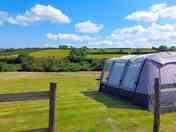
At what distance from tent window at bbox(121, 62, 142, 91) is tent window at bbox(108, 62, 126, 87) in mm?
714

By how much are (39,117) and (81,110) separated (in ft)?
5.48

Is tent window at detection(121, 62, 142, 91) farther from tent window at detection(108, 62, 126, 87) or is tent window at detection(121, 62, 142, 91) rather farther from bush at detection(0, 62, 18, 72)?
bush at detection(0, 62, 18, 72)

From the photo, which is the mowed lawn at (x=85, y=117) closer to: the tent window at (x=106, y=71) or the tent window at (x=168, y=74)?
the tent window at (x=168, y=74)

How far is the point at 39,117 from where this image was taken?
8.48 meters

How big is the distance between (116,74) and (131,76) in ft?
6.63

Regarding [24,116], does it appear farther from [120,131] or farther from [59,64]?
[59,64]

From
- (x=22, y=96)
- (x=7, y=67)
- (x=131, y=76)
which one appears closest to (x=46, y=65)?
(x=7, y=67)

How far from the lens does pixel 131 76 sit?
11062mm

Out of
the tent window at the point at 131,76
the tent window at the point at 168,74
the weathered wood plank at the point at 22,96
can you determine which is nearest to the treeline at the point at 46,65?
the tent window at the point at 131,76

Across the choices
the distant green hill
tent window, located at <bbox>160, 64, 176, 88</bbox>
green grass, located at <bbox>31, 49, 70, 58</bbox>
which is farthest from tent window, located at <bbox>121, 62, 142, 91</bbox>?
green grass, located at <bbox>31, 49, 70, 58</bbox>

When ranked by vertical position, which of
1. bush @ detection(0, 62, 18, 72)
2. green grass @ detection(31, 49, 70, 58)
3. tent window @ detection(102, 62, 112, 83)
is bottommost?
bush @ detection(0, 62, 18, 72)

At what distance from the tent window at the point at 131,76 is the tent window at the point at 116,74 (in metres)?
0.71

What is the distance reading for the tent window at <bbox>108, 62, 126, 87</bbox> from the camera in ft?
41.1

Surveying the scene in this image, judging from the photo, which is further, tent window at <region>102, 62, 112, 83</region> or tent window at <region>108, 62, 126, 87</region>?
tent window at <region>102, 62, 112, 83</region>
